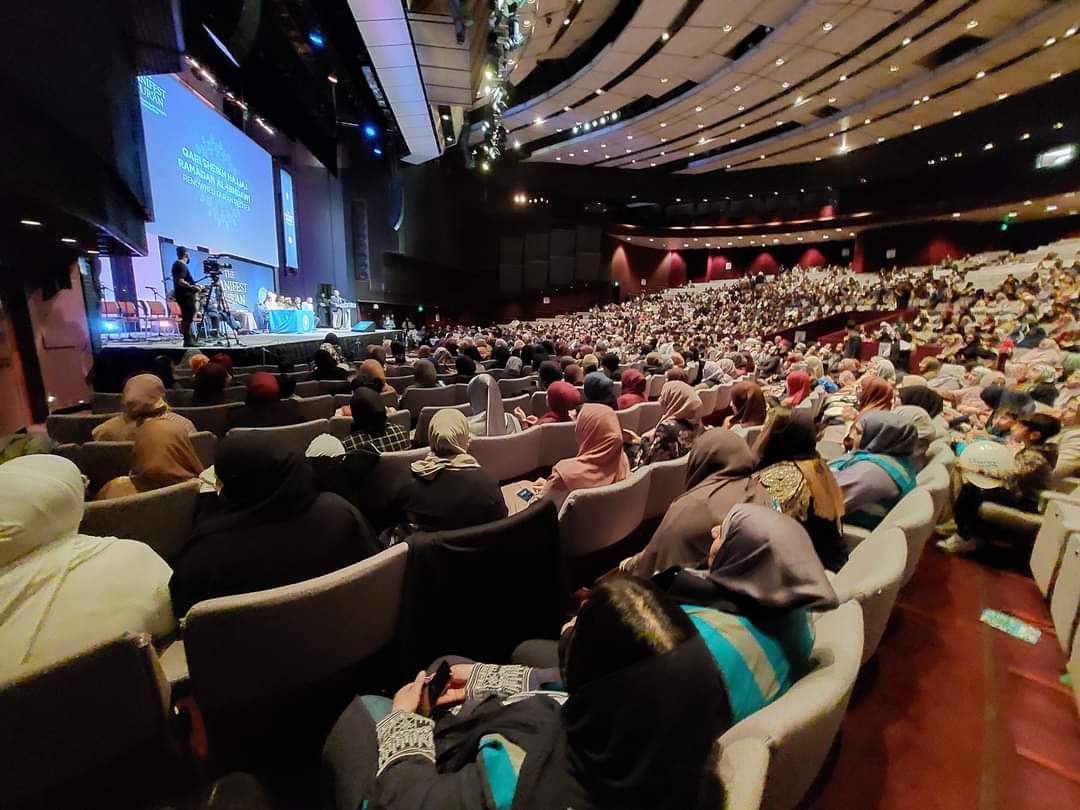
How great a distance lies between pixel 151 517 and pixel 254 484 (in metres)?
0.72

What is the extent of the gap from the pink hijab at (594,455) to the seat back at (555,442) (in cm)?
77

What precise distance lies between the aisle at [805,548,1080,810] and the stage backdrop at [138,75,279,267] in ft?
31.9

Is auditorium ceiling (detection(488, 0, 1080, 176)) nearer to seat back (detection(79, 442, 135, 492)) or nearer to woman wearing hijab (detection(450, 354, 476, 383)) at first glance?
woman wearing hijab (detection(450, 354, 476, 383))

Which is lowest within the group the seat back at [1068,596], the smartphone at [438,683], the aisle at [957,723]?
the aisle at [957,723]

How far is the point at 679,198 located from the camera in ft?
85.4

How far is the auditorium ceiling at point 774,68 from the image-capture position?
36.2 feet

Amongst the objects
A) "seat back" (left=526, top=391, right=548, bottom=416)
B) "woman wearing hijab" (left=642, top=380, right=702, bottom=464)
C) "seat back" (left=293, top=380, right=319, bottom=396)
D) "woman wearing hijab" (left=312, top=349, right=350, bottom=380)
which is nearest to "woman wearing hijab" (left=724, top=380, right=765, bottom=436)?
"woman wearing hijab" (left=642, top=380, right=702, bottom=464)

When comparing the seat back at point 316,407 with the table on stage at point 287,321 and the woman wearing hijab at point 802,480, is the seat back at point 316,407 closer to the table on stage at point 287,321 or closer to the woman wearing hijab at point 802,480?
the woman wearing hijab at point 802,480

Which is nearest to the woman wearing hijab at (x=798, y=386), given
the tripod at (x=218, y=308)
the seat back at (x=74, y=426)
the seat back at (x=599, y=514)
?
the seat back at (x=599, y=514)

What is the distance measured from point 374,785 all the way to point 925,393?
4.34 metres

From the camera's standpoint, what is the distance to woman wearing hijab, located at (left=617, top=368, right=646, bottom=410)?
14.0ft

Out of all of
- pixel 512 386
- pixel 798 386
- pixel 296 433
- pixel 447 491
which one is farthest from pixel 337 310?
pixel 447 491

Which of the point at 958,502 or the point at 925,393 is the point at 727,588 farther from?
the point at 925,393

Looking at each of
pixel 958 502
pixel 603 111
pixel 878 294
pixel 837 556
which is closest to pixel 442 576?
pixel 837 556
